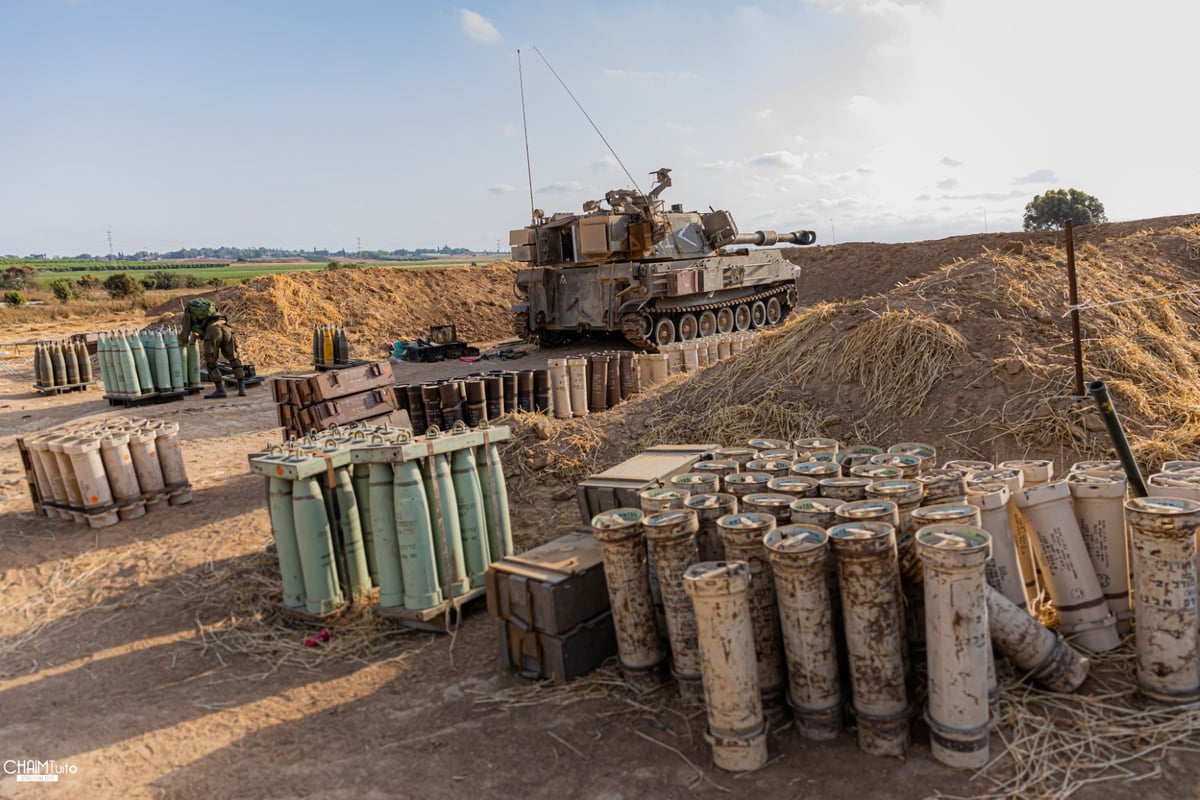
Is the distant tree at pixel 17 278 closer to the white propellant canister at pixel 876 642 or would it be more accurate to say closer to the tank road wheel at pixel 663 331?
the tank road wheel at pixel 663 331

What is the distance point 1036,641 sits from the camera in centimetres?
390

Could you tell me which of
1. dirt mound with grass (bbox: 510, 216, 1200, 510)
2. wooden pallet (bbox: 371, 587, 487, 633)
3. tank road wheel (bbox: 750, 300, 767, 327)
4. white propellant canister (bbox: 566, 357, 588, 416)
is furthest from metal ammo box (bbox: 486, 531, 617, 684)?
tank road wheel (bbox: 750, 300, 767, 327)

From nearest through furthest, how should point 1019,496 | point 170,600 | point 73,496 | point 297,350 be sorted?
point 1019,496, point 170,600, point 73,496, point 297,350

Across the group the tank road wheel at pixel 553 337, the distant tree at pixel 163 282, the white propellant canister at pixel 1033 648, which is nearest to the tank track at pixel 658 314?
the tank road wheel at pixel 553 337

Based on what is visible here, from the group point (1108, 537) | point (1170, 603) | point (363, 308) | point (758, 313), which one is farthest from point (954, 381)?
point (363, 308)

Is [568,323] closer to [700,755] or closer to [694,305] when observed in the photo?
[694,305]

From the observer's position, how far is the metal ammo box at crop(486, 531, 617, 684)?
4516 millimetres

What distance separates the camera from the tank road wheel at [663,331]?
16.3 meters

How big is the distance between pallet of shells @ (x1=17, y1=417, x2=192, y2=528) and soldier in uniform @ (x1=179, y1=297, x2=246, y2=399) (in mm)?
6761

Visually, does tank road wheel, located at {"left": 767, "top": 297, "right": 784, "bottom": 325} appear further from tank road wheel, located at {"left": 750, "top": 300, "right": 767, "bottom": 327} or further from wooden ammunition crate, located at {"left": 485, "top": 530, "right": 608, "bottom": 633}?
wooden ammunition crate, located at {"left": 485, "top": 530, "right": 608, "bottom": 633}

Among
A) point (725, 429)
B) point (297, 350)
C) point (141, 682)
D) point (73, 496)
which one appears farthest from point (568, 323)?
point (141, 682)

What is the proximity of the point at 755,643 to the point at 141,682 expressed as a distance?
12.0 ft

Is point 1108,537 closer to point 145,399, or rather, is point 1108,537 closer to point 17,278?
point 145,399

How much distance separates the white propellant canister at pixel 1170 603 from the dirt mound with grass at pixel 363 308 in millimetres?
18887
